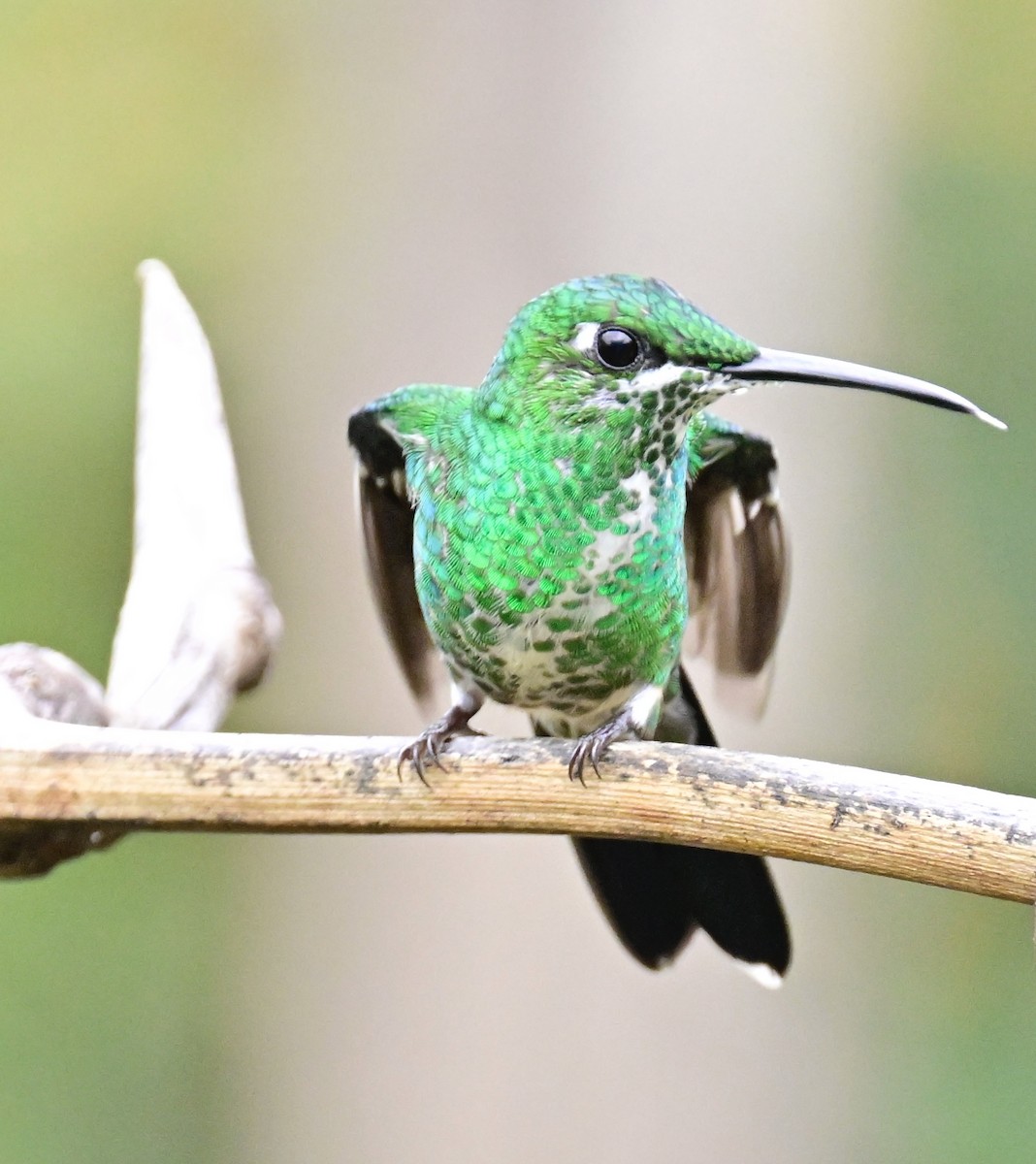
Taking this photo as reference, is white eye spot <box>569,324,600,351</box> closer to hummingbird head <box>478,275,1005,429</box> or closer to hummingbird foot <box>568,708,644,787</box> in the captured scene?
hummingbird head <box>478,275,1005,429</box>

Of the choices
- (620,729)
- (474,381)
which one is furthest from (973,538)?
(620,729)

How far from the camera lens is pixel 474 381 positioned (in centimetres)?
379

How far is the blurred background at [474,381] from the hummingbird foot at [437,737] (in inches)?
57.9

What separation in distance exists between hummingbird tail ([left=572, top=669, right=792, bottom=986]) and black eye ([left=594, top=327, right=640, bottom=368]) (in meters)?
0.95

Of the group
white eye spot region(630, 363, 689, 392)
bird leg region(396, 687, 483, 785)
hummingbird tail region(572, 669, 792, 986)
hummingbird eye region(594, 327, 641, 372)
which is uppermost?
hummingbird eye region(594, 327, 641, 372)

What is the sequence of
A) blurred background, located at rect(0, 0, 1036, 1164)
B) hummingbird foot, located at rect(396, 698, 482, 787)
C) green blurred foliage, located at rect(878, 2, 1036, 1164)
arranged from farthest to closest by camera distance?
1. green blurred foliage, located at rect(878, 2, 1036, 1164)
2. blurred background, located at rect(0, 0, 1036, 1164)
3. hummingbird foot, located at rect(396, 698, 482, 787)

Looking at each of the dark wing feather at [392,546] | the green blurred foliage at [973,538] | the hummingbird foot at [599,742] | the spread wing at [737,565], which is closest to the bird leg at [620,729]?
the hummingbird foot at [599,742]

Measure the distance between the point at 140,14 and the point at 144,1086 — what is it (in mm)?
4504

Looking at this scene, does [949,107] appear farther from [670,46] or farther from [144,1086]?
[144,1086]

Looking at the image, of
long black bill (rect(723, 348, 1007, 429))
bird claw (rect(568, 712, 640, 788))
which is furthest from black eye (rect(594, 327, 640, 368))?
bird claw (rect(568, 712, 640, 788))

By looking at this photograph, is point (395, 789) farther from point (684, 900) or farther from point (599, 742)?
point (684, 900)

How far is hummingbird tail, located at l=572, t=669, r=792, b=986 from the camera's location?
98.4 inches

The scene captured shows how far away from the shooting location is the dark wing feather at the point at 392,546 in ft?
9.21

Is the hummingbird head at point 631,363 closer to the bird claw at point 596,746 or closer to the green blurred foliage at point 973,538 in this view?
the bird claw at point 596,746
